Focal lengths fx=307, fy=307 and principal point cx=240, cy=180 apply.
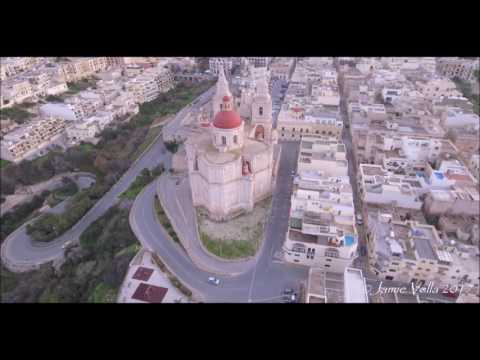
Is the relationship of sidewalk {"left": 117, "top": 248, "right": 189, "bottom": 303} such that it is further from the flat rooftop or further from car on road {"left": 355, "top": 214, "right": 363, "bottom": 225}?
car on road {"left": 355, "top": 214, "right": 363, "bottom": 225}

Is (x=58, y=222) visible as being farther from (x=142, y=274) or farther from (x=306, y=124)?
(x=306, y=124)

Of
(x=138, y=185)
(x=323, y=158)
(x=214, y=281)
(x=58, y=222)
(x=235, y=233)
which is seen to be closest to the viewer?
(x=214, y=281)

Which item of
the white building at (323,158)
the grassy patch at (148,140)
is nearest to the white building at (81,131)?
the grassy patch at (148,140)

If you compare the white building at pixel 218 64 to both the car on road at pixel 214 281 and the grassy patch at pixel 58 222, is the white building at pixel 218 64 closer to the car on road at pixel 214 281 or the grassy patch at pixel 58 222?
the grassy patch at pixel 58 222

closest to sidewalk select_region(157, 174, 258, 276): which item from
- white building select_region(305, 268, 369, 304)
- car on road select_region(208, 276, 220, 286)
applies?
car on road select_region(208, 276, 220, 286)

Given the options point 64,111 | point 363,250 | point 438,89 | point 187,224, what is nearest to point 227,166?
point 187,224
